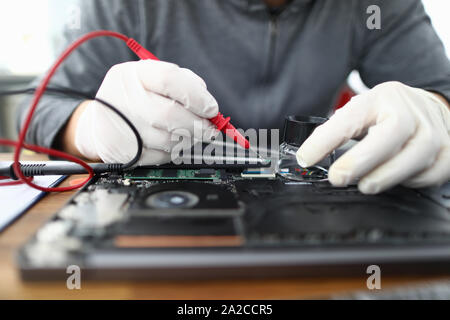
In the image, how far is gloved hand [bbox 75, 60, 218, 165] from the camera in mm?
550

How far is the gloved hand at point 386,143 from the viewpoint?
464 millimetres

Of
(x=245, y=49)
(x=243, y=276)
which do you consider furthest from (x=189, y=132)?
(x=245, y=49)

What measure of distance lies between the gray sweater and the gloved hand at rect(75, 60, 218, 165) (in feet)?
1.00

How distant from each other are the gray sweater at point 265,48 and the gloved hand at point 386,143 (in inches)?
18.1

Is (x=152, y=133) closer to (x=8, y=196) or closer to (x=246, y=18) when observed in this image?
(x=8, y=196)

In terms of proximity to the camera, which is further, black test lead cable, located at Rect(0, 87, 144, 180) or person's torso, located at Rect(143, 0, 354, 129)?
person's torso, located at Rect(143, 0, 354, 129)

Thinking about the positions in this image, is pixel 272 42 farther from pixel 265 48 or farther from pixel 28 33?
pixel 28 33

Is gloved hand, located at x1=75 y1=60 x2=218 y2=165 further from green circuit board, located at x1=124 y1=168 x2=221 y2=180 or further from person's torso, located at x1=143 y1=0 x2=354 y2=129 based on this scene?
person's torso, located at x1=143 y1=0 x2=354 y2=129

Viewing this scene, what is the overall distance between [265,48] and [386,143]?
0.58 meters

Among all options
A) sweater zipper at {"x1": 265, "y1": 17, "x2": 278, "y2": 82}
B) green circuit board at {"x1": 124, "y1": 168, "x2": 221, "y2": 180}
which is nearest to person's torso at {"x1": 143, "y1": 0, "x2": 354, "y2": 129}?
sweater zipper at {"x1": 265, "y1": 17, "x2": 278, "y2": 82}

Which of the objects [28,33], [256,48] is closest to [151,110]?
[256,48]

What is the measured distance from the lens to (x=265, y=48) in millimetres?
920

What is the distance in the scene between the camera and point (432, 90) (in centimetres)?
90
